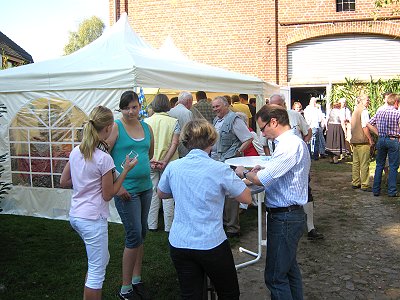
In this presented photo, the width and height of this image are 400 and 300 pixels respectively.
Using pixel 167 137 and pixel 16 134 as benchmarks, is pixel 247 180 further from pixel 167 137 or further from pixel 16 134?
pixel 16 134

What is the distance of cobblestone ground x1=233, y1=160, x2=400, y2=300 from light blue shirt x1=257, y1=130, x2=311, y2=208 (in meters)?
1.44

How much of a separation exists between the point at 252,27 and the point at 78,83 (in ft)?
34.3

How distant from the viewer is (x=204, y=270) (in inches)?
103

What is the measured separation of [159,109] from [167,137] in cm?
41

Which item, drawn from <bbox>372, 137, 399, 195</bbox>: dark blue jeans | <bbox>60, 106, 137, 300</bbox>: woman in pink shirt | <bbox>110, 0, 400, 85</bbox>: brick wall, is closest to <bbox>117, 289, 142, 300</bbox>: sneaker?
<bbox>60, 106, 137, 300</bbox>: woman in pink shirt

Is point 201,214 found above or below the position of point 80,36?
below

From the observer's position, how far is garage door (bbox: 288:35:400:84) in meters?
14.9

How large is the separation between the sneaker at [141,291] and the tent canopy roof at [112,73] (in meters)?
2.89

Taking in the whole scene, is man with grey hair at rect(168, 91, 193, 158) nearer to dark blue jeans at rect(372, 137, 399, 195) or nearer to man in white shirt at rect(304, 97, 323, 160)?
dark blue jeans at rect(372, 137, 399, 195)

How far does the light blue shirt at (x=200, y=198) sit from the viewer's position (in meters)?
2.53

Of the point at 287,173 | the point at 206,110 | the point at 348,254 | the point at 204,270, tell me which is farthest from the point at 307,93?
the point at 204,270

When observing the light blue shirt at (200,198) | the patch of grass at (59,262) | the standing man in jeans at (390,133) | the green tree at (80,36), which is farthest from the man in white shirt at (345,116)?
the green tree at (80,36)

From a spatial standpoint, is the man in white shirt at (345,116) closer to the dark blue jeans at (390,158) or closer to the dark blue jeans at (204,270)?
the dark blue jeans at (390,158)

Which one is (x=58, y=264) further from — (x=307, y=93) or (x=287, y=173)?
(x=307, y=93)
